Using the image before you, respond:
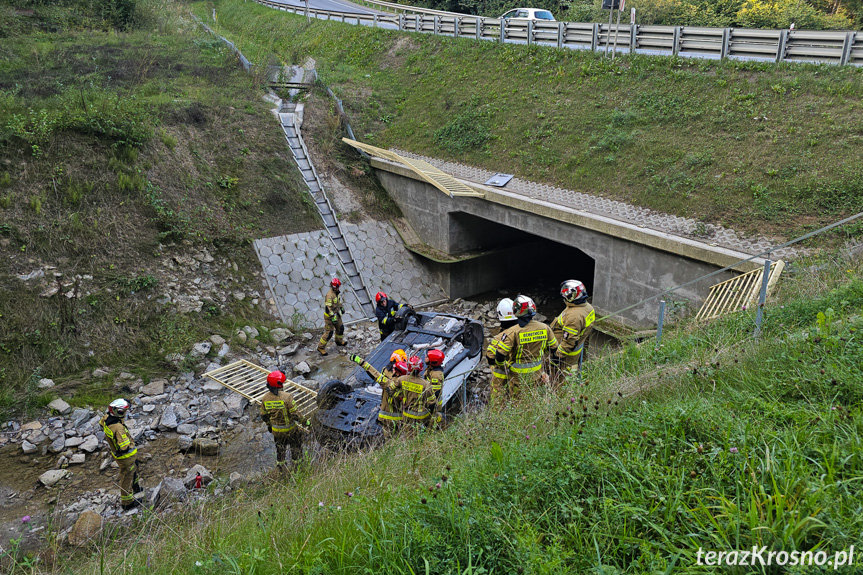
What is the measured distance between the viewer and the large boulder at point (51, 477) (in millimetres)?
7539

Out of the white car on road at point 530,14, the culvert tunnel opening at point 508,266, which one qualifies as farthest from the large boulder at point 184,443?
the white car on road at point 530,14

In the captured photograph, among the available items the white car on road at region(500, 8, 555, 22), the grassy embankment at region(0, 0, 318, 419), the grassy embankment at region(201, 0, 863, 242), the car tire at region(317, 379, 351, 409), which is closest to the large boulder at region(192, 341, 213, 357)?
the grassy embankment at region(0, 0, 318, 419)

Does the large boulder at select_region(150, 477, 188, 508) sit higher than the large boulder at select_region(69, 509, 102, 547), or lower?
lower

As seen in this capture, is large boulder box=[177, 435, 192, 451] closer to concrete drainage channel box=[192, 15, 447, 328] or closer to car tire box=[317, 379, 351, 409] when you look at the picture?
car tire box=[317, 379, 351, 409]

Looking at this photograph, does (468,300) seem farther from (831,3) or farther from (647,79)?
(831,3)

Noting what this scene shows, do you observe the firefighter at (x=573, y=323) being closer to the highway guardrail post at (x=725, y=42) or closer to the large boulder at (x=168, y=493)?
the large boulder at (x=168, y=493)

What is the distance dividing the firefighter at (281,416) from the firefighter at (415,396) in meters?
1.51

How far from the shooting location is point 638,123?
14.2 metres

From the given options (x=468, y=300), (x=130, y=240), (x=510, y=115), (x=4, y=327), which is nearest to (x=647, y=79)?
(x=510, y=115)

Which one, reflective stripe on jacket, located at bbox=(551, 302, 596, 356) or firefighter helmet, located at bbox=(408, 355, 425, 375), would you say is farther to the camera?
reflective stripe on jacket, located at bbox=(551, 302, 596, 356)

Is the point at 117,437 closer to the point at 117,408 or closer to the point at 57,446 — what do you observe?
the point at 117,408

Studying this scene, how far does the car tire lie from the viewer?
803cm

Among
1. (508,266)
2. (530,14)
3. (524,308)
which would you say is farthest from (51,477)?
(530,14)

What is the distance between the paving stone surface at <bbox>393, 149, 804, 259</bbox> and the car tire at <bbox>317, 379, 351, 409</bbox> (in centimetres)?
695
